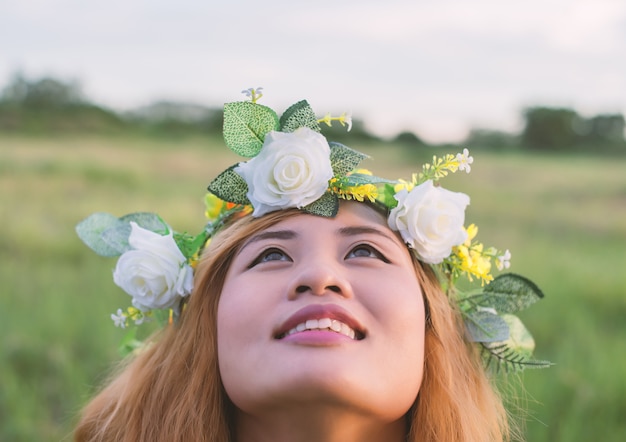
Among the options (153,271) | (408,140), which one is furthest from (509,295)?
(408,140)

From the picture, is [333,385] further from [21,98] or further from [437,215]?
[21,98]

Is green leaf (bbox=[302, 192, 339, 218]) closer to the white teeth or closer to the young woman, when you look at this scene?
the young woman

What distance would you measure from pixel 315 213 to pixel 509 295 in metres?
0.73

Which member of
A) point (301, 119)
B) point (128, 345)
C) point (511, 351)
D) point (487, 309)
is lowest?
point (128, 345)

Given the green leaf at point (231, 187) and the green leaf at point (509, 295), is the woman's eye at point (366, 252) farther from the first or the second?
the green leaf at point (509, 295)

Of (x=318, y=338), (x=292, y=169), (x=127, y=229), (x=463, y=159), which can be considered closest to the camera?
Result: (x=318, y=338)

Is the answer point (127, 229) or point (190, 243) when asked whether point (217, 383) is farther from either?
point (127, 229)

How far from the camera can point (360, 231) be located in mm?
2113

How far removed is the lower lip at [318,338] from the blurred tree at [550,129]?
36.3 feet

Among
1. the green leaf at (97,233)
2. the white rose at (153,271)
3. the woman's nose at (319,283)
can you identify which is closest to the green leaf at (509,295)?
the woman's nose at (319,283)

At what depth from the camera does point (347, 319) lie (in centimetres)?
191

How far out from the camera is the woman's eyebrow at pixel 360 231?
209cm

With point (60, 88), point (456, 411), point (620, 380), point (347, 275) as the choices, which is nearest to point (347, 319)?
point (347, 275)

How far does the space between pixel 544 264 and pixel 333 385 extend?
4.27 m
